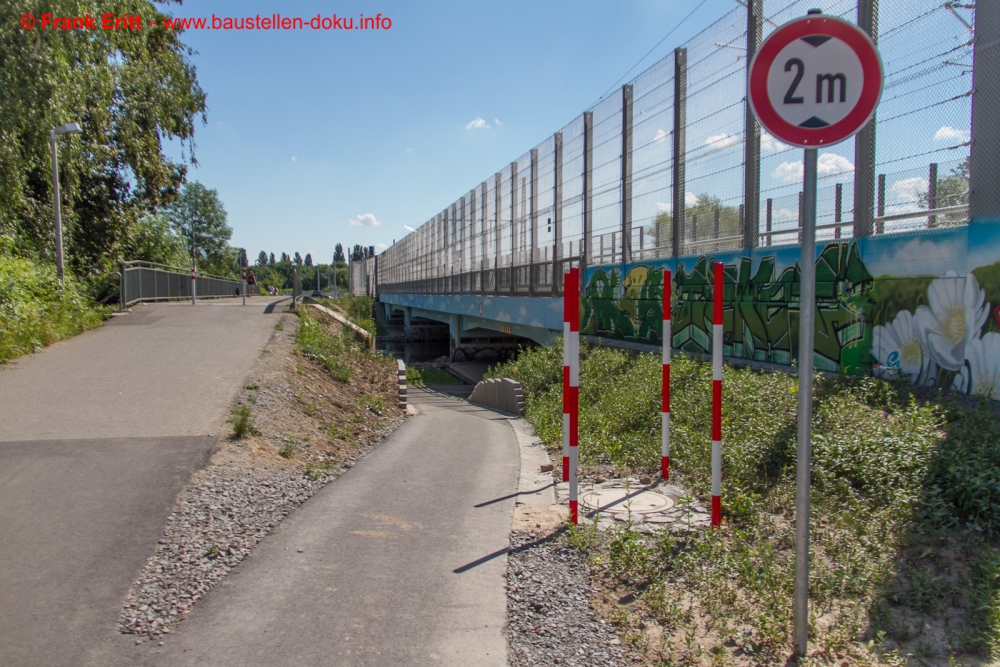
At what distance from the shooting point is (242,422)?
6.70 meters

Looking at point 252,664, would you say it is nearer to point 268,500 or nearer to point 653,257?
point 268,500

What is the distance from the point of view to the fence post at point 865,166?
29.7 ft

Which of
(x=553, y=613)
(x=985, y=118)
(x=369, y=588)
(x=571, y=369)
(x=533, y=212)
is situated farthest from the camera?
(x=533, y=212)

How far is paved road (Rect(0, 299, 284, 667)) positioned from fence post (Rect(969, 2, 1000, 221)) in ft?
27.3

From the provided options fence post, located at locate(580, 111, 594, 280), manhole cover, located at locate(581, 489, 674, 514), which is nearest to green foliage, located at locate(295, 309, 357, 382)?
fence post, located at locate(580, 111, 594, 280)

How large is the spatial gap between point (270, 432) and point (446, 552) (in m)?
3.51

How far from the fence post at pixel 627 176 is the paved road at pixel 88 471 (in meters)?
8.48

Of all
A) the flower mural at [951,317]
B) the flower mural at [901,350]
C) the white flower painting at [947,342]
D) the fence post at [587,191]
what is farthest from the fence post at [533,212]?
the flower mural at [951,317]

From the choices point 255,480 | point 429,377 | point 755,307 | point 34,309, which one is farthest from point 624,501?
point 429,377

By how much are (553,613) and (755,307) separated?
871 cm

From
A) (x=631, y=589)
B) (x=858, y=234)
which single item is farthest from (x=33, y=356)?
(x=858, y=234)

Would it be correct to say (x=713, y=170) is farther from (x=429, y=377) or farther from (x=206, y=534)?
(x=429, y=377)

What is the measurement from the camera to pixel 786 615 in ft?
11.9

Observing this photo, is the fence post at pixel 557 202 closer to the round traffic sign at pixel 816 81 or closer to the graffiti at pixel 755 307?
the graffiti at pixel 755 307
